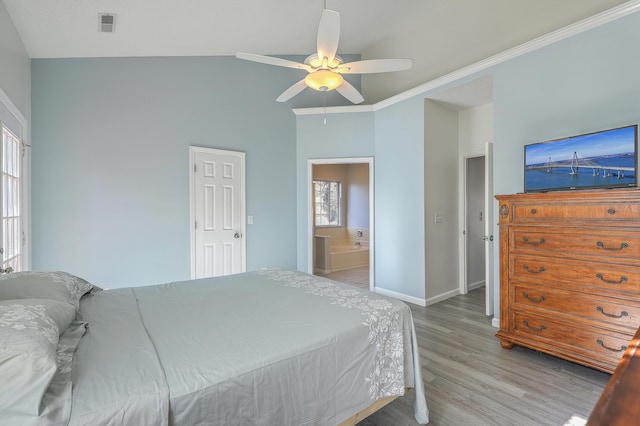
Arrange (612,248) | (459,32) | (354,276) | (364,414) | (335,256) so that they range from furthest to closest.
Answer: (335,256) < (354,276) < (459,32) < (612,248) < (364,414)

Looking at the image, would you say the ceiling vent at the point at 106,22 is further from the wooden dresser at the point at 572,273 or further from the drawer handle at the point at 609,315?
the drawer handle at the point at 609,315

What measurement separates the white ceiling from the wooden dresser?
1.92 meters

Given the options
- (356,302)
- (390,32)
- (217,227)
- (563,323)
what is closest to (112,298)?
(356,302)

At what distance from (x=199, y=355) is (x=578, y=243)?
2.59 metres

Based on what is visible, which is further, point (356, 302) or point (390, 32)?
point (390, 32)

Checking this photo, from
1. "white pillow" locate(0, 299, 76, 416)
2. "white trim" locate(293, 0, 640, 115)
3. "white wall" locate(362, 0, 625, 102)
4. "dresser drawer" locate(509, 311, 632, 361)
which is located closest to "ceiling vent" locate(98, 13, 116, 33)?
"white trim" locate(293, 0, 640, 115)

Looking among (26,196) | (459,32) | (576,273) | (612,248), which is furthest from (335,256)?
(26,196)

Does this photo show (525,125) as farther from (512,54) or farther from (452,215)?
(452,215)

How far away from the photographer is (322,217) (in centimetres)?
758

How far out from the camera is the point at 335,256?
6230 mm

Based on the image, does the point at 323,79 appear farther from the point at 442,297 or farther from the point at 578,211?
the point at 442,297

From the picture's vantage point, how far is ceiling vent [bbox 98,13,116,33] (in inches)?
117

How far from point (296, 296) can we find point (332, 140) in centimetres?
310

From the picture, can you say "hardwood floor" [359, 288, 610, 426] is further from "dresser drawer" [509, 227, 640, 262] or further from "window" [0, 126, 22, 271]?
"window" [0, 126, 22, 271]
